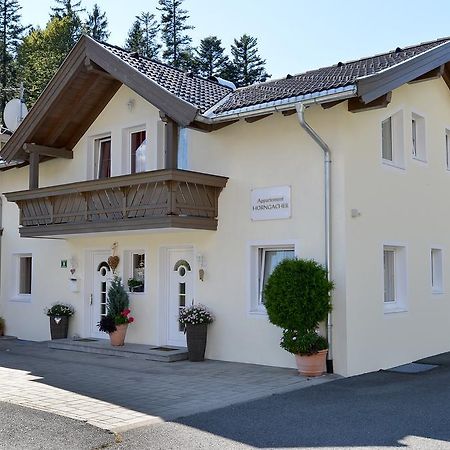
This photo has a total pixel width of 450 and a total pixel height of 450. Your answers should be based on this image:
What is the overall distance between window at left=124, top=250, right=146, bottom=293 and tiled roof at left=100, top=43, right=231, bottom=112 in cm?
357

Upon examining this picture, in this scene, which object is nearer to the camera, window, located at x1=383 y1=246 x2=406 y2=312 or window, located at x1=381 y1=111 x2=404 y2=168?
window, located at x1=383 y1=246 x2=406 y2=312

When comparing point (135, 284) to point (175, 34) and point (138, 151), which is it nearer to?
point (138, 151)

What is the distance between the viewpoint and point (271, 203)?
12.7 m

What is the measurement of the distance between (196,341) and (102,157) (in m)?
5.57

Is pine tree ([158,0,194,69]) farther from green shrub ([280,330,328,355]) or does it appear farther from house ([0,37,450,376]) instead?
green shrub ([280,330,328,355])

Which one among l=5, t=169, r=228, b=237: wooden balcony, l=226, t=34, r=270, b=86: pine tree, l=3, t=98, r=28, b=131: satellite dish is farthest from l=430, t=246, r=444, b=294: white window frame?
l=226, t=34, r=270, b=86: pine tree

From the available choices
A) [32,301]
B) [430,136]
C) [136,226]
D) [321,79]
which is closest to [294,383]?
[136,226]

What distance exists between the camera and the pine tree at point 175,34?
4103 centimetres

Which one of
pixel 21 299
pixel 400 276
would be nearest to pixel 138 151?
pixel 21 299

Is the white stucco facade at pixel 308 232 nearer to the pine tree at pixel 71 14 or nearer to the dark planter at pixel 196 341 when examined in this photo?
the dark planter at pixel 196 341

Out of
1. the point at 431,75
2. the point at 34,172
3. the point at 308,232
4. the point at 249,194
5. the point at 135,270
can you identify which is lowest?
the point at 135,270

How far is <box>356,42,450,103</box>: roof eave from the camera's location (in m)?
11.0

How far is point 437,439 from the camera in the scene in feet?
24.0

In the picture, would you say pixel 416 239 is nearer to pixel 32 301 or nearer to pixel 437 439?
pixel 437 439
